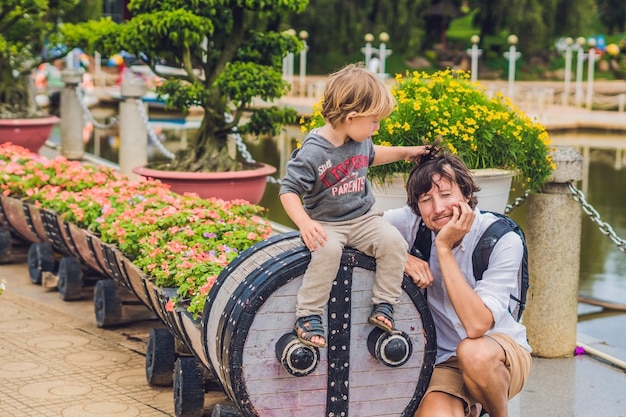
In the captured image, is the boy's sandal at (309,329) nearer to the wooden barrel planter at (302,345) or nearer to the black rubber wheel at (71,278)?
the wooden barrel planter at (302,345)

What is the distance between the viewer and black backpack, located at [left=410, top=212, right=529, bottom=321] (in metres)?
3.86

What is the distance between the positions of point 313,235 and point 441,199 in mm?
561

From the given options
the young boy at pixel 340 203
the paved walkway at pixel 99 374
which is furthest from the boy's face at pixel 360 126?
the paved walkway at pixel 99 374

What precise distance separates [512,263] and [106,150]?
15813 mm

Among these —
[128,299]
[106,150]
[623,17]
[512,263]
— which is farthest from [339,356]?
[623,17]

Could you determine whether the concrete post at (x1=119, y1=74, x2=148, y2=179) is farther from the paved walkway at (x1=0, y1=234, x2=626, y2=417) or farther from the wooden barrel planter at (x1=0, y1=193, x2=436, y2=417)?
the wooden barrel planter at (x1=0, y1=193, x2=436, y2=417)

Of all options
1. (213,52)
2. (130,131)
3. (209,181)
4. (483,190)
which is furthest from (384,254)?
(130,131)

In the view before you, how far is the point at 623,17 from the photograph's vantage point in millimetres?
45312

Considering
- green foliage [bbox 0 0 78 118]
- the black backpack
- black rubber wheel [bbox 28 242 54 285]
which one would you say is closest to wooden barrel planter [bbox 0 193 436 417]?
the black backpack

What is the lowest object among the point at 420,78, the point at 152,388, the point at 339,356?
the point at 152,388

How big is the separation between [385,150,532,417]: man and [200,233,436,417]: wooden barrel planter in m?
0.12

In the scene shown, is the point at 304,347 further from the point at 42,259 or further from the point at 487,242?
the point at 42,259

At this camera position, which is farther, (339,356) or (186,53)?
(186,53)

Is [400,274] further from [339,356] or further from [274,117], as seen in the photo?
[274,117]
